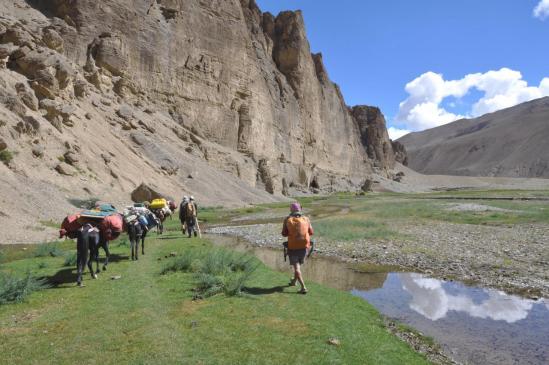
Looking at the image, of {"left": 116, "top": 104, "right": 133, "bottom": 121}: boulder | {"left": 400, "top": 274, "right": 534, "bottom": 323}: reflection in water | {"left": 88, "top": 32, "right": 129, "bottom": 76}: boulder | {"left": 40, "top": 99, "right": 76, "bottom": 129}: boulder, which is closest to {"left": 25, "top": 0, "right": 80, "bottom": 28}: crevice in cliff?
{"left": 88, "top": 32, "right": 129, "bottom": 76}: boulder

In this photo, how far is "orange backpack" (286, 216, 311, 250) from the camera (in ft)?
35.6

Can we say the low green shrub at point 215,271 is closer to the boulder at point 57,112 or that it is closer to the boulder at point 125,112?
the boulder at point 57,112

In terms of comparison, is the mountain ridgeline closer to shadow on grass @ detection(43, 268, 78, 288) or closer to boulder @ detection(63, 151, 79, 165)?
boulder @ detection(63, 151, 79, 165)

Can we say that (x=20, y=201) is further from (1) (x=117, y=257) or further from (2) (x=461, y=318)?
(2) (x=461, y=318)

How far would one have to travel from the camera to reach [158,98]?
62219 mm

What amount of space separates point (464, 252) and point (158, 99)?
53.6m

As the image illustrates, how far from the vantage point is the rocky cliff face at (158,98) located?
34.4 m

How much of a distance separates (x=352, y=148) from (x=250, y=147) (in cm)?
7029

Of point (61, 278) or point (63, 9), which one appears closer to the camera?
point (61, 278)

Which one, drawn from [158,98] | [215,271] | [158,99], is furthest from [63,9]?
[215,271]

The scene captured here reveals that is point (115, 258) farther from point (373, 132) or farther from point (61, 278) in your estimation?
point (373, 132)

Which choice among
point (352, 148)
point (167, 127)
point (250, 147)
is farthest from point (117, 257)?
point (352, 148)

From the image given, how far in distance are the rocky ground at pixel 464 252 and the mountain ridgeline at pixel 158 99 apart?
1563 cm

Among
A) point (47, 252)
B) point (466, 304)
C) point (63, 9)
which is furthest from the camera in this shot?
point (63, 9)
